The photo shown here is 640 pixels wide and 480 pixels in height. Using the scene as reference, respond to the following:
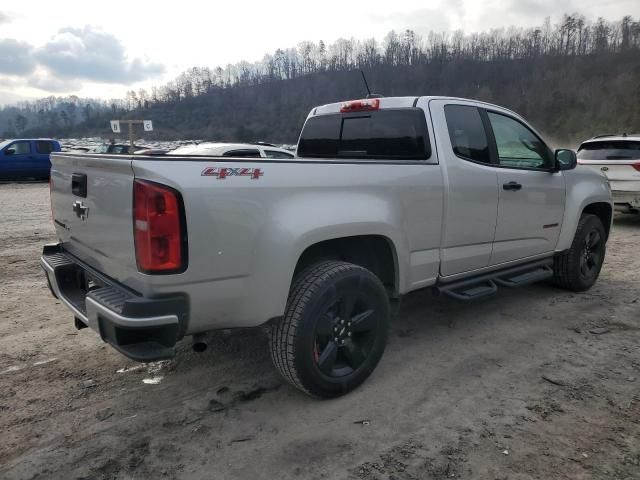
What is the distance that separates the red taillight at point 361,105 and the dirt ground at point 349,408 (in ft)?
6.26

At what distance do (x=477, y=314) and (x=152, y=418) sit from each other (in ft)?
10.1

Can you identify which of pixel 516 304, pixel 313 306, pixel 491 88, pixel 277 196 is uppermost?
pixel 491 88

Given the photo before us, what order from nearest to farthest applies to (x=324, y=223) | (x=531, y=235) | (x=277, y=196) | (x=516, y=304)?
(x=277, y=196) → (x=324, y=223) → (x=531, y=235) → (x=516, y=304)

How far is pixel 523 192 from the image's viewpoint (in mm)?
4316

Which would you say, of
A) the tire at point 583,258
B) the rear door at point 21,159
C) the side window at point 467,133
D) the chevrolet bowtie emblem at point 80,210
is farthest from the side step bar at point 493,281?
the rear door at point 21,159

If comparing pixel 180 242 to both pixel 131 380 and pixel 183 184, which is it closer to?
pixel 183 184

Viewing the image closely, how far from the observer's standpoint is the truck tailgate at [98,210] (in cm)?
251

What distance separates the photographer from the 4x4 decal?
97.6 inches

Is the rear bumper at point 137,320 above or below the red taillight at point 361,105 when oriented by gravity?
below

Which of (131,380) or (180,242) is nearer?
(180,242)

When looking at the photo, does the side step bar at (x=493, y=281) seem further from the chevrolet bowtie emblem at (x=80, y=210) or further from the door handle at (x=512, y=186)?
the chevrolet bowtie emblem at (x=80, y=210)

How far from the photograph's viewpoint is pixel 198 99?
113875 mm

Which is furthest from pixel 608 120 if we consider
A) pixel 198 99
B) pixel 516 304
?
pixel 198 99

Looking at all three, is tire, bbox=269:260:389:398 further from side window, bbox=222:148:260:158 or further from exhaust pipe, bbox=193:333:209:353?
side window, bbox=222:148:260:158
